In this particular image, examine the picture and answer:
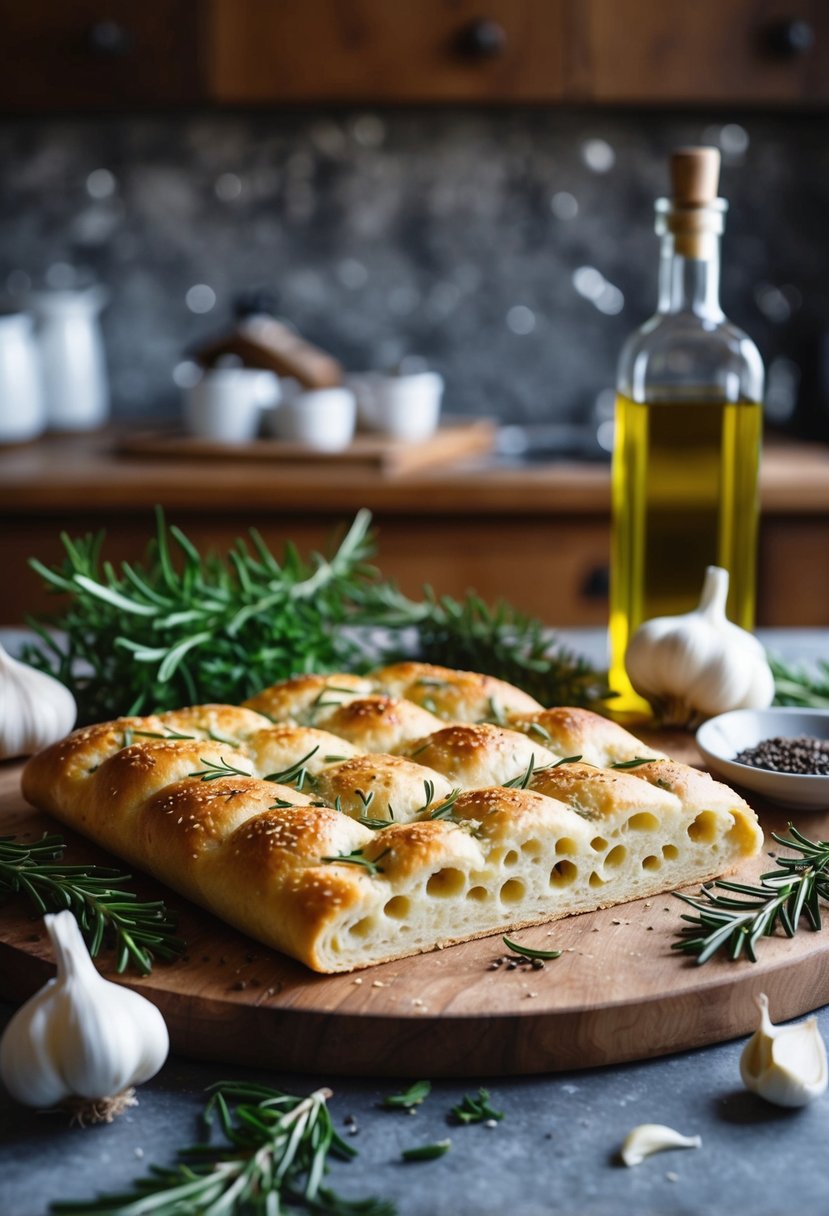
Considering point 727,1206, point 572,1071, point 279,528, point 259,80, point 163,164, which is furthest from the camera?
point 163,164

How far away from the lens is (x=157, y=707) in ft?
4.46

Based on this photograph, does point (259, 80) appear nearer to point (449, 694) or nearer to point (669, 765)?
point (449, 694)

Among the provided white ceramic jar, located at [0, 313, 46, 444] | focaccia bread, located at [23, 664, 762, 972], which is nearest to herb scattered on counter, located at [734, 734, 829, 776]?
focaccia bread, located at [23, 664, 762, 972]

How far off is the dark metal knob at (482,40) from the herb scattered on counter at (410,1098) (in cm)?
255

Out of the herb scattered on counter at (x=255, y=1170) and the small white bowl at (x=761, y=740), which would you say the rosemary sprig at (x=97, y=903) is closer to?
the herb scattered on counter at (x=255, y=1170)

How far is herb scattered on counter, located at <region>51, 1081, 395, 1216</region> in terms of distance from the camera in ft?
2.22

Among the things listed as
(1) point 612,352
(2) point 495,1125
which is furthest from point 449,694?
(1) point 612,352

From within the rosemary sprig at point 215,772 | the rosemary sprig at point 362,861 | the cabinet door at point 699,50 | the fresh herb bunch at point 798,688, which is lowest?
the fresh herb bunch at point 798,688

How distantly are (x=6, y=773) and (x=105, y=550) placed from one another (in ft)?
5.06

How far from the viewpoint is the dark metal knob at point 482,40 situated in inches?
114

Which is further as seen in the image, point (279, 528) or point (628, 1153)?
point (279, 528)

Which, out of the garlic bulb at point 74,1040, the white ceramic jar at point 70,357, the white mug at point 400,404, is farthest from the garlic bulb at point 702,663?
the white ceramic jar at point 70,357

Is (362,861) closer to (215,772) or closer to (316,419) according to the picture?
(215,772)

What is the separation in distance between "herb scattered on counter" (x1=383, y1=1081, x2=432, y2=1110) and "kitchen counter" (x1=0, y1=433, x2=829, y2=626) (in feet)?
6.38
